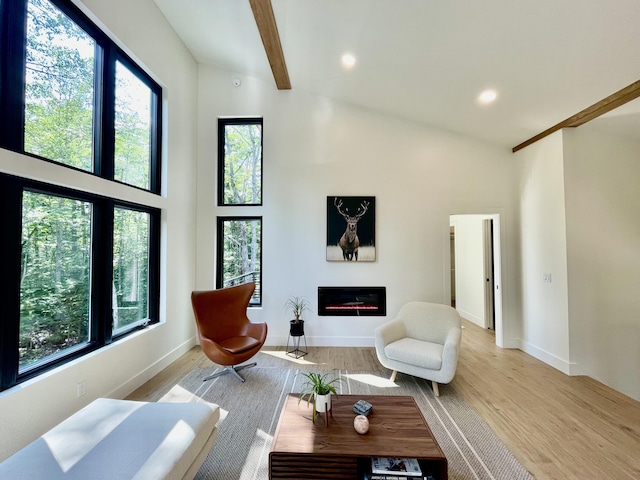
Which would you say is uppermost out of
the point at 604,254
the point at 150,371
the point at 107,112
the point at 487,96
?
the point at 487,96

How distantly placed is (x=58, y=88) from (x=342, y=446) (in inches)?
134

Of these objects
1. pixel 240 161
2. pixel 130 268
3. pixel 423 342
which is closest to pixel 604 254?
pixel 423 342

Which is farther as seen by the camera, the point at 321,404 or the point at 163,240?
the point at 163,240

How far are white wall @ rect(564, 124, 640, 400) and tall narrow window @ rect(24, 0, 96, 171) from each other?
5198 mm

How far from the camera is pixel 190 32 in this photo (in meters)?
3.60

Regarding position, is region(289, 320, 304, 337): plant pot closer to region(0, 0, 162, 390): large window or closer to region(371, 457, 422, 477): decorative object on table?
region(0, 0, 162, 390): large window

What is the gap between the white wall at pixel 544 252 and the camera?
3229mm

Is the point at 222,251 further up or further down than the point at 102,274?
further up

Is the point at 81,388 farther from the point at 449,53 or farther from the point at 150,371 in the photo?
the point at 449,53

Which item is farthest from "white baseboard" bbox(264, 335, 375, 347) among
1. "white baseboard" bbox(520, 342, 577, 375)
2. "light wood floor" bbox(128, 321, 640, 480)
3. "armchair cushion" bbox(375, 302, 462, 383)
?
"white baseboard" bbox(520, 342, 577, 375)

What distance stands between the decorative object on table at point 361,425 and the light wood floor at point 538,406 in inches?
47.8

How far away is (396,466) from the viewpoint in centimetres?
149

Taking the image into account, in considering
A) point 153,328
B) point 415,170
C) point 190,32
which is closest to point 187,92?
point 190,32

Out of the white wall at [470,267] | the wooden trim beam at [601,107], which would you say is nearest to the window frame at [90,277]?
the wooden trim beam at [601,107]
